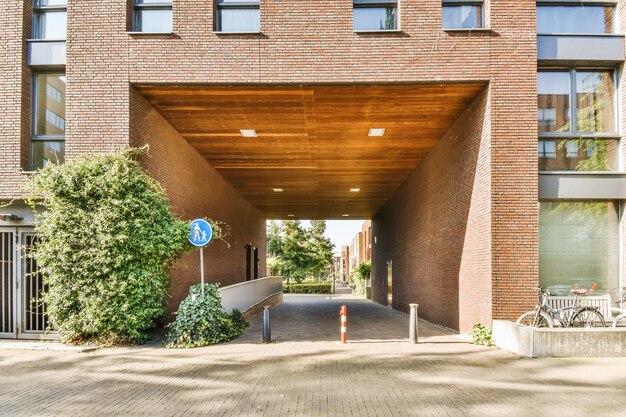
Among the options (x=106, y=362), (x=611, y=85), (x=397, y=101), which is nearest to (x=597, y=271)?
(x=611, y=85)

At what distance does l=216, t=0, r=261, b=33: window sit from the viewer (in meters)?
11.6

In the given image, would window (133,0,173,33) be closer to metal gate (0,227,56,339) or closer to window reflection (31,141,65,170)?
window reflection (31,141,65,170)

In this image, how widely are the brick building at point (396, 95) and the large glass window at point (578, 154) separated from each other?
0.03 metres

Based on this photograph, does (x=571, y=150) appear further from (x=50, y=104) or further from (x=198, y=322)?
(x=50, y=104)

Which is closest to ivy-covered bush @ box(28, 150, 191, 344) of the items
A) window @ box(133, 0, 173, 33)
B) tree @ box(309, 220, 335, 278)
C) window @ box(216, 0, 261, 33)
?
window @ box(133, 0, 173, 33)

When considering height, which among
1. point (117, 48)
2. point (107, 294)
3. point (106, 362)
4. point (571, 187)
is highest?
point (117, 48)

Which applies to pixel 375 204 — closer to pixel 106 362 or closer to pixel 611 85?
pixel 611 85

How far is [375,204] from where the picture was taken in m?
26.4

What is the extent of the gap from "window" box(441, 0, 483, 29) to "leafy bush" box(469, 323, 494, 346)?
254 inches

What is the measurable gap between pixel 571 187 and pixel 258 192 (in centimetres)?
1373

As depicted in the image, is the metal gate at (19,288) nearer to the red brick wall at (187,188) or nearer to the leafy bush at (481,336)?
the red brick wall at (187,188)

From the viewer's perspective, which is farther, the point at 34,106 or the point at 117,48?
the point at 34,106

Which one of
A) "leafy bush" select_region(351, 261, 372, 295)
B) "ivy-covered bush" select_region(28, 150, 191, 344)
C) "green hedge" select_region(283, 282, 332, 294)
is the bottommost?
"green hedge" select_region(283, 282, 332, 294)

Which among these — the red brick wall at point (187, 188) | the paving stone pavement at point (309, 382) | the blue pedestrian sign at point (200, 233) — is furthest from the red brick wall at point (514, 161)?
the red brick wall at point (187, 188)
